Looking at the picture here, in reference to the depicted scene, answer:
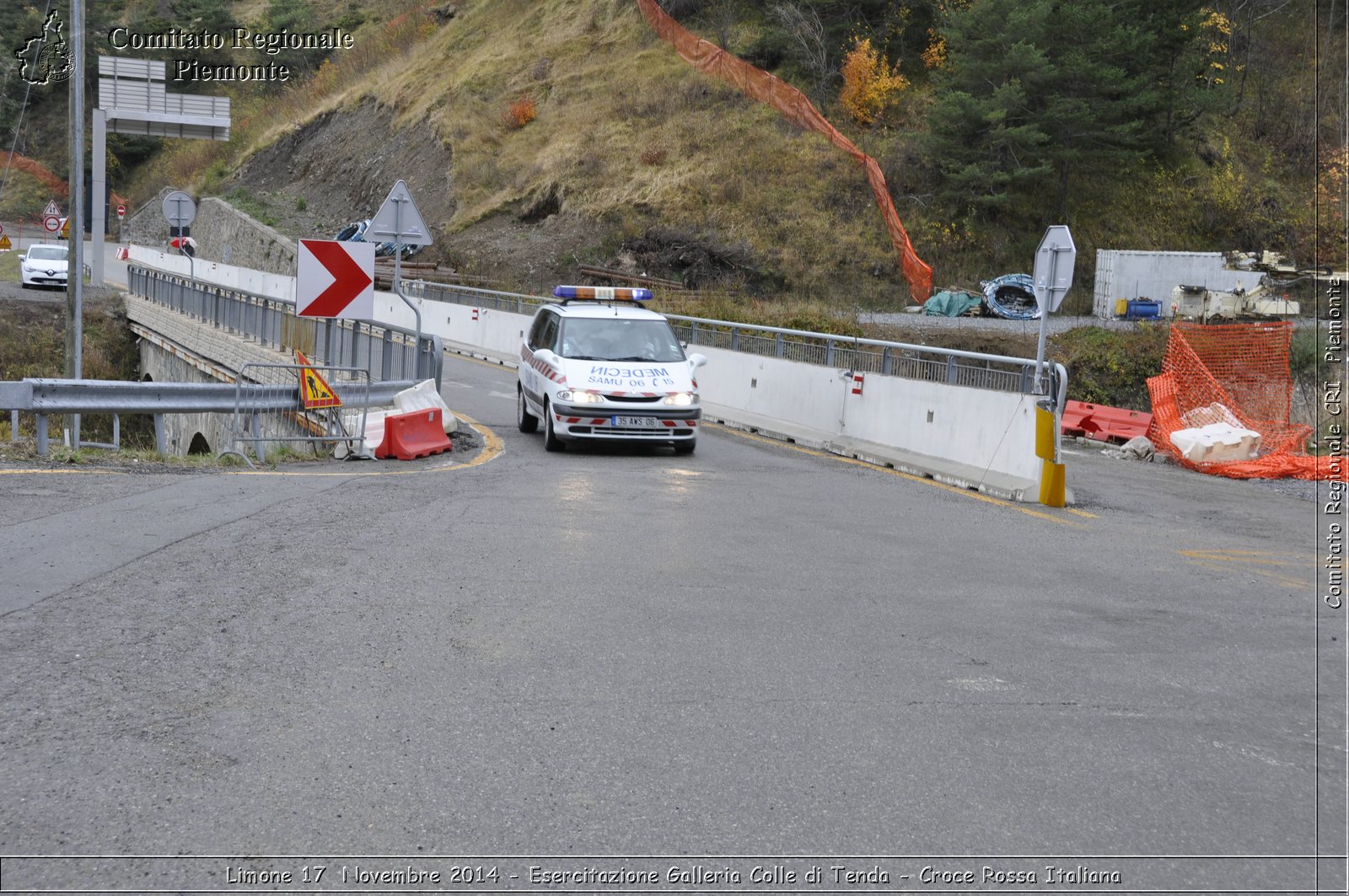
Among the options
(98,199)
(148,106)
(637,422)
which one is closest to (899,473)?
(637,422)

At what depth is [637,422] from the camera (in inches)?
611

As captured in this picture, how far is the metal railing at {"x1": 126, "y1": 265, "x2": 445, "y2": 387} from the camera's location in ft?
59.8

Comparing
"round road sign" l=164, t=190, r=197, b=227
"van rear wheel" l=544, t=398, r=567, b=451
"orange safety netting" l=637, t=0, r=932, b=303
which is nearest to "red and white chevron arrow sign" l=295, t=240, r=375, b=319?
"van rear wheel" l=544, t=398, r=567, b=451

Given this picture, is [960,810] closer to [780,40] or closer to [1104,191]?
[1104,191]

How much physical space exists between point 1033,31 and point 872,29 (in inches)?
569

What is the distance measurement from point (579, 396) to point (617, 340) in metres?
1.46

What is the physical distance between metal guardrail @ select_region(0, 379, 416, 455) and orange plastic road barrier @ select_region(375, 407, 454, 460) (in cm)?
124

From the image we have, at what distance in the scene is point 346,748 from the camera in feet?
16.2

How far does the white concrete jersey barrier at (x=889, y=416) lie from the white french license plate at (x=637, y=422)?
9.50 feet

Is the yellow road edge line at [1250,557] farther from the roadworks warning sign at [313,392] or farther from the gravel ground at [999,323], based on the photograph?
the gravel ground at [999,323]

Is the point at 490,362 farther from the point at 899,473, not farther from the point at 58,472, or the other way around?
the point at 58,472

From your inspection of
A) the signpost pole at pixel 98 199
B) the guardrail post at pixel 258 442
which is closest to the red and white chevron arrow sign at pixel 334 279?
the guardrail post at pixel 258 442

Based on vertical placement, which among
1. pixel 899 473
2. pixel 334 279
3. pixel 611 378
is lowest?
pixel 899 473

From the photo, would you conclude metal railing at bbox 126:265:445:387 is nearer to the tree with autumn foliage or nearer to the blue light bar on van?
the blue light bar on van
